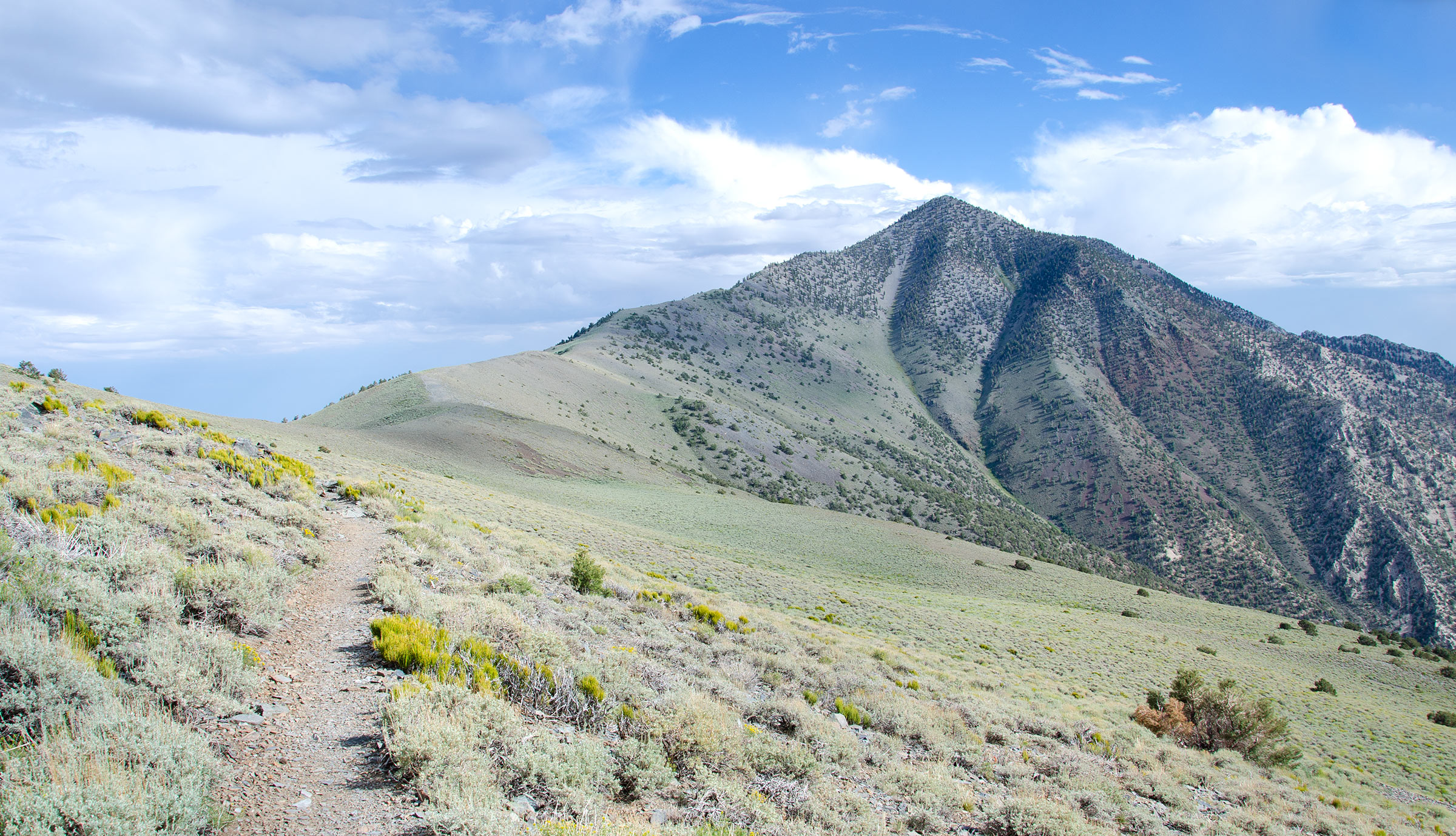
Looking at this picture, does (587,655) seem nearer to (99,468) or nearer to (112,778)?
(112,778)

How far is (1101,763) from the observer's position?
34.8 feet

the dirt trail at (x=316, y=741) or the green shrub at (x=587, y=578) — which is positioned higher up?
the dirt trail at (x=316, y=741)

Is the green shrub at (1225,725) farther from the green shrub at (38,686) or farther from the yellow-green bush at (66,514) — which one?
the yellow-green bush at (66,514)

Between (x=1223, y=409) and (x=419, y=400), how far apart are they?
118 metres

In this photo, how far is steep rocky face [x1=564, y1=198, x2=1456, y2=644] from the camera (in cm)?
7562

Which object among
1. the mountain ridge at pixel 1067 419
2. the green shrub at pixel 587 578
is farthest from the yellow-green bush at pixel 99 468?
the mountain ridge at pixel 1067 419

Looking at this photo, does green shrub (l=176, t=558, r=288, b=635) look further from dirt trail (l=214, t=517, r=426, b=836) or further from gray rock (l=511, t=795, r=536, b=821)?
gray rock (l=511, t=795, r=536, b=821)

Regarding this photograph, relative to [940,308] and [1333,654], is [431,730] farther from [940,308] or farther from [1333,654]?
[940,308]

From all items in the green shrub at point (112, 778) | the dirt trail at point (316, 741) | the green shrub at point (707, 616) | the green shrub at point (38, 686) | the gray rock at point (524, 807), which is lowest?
the green shrub at point (707, 616)

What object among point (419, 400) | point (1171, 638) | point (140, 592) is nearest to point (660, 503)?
point (419, 400)

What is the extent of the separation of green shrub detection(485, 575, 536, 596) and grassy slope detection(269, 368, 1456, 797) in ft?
35.9

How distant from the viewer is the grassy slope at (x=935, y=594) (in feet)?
71.9

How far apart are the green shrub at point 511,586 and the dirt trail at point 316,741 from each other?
2.68m

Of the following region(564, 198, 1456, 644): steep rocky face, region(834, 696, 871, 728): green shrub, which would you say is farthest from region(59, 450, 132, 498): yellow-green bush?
region(564, 198, 1456, 644): steep rocky face
